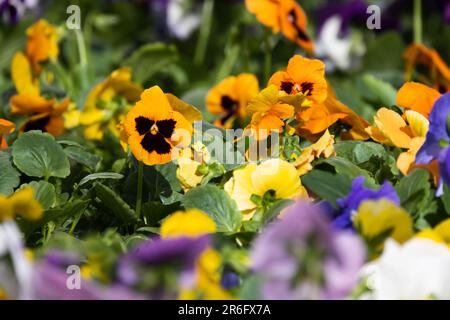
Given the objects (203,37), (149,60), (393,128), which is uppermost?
(393,128)

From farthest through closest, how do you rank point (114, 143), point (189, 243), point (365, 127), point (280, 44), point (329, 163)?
point (280, 44) → point (114, 143) → point (365, 127) → point (329, 163) → point (189, 243)

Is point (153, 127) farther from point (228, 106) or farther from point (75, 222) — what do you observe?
point (228, 106)

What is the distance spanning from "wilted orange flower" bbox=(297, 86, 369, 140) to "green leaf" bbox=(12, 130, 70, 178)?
0.29 meters

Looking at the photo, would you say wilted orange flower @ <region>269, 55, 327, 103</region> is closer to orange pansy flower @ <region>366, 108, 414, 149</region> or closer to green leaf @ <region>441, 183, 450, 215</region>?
orange pansy flower @ <region>366, 108, 414, 149</region>

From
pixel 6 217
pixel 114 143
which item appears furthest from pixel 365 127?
pixel 6 217

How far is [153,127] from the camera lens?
3.53ft

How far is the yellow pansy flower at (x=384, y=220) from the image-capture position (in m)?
0.83

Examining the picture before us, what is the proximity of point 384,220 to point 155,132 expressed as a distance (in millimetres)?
330

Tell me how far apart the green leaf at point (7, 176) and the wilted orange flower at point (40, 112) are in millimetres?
324

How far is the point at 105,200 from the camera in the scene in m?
1.05

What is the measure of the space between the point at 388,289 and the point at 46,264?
28 centimetres

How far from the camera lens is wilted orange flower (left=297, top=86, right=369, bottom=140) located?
3.85ft

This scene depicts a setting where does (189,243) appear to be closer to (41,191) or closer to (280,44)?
(41,191)

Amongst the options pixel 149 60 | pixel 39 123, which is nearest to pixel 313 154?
pixel 39 123
